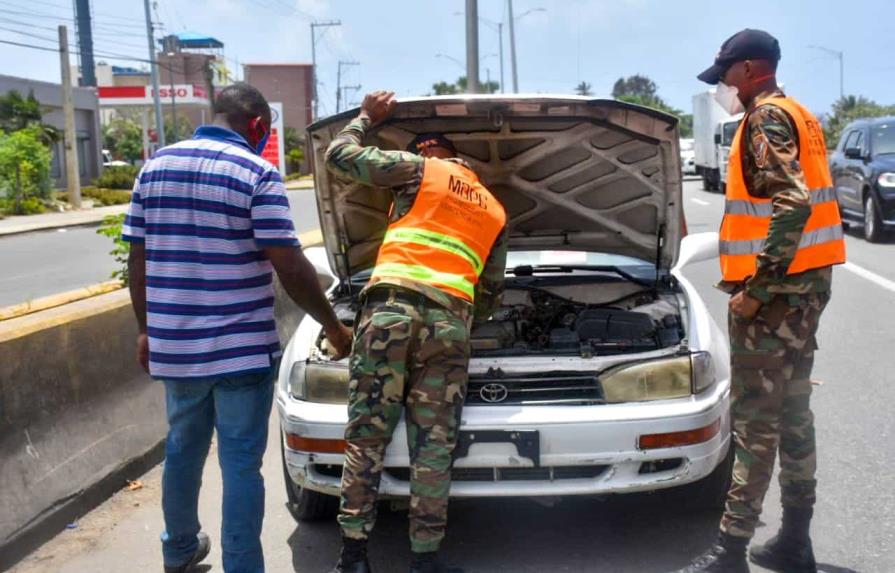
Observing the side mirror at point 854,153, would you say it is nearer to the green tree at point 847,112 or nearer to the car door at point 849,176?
the car door at point 849,176

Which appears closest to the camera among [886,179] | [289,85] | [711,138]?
[886,179]

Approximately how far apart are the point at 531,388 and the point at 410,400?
543 mm

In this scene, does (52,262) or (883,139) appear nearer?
(883,139)

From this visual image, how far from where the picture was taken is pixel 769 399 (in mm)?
3738

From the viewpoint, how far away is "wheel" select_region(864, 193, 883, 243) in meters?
15.2

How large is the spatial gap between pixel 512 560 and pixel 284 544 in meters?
0.99

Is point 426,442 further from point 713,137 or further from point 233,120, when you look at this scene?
point 713,137

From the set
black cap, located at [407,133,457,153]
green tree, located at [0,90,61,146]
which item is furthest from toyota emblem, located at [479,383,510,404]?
green tree, located at [0,90,61,146]

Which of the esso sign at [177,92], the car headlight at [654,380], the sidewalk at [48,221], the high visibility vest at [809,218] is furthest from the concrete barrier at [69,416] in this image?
the esso sign at [177,92]

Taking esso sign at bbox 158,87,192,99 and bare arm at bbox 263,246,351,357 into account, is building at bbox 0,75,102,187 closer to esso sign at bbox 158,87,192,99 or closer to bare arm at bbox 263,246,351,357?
esso sign at bbox 158,87,192,99

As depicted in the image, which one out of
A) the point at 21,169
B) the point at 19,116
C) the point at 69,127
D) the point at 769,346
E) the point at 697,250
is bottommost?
the point at 769,346

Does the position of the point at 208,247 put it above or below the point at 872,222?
above

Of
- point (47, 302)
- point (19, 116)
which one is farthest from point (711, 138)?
point (47, 302)

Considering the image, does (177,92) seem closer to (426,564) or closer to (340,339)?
(340,339)
